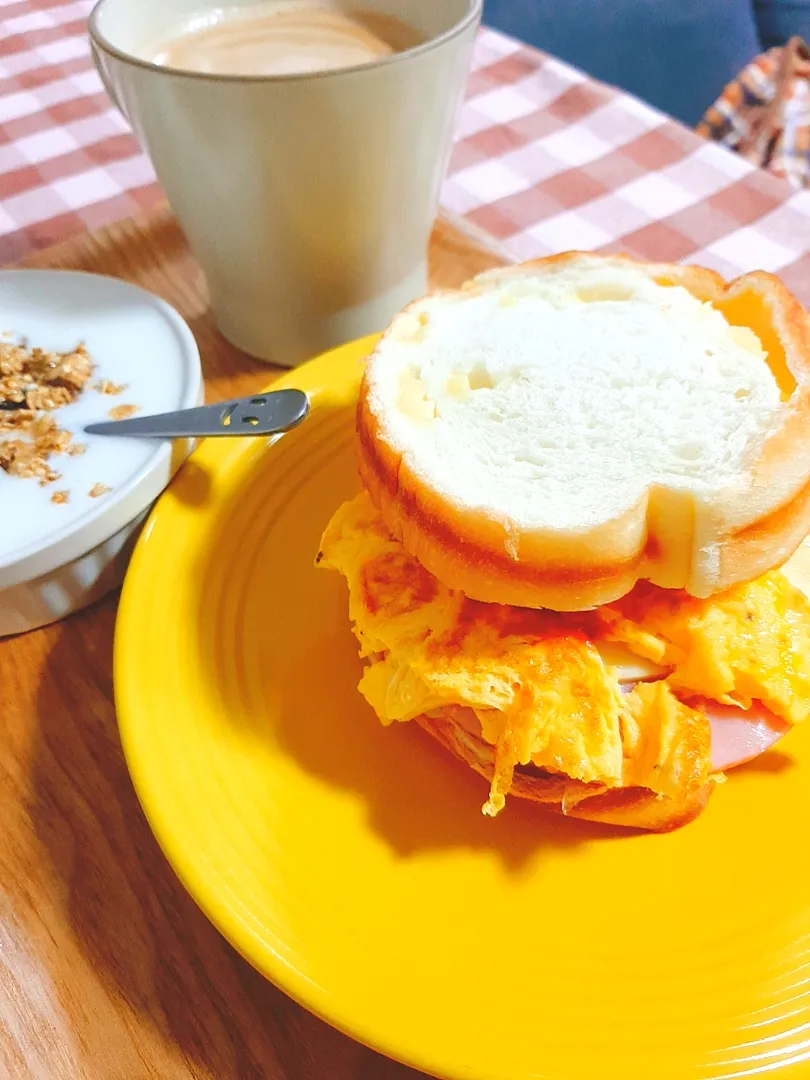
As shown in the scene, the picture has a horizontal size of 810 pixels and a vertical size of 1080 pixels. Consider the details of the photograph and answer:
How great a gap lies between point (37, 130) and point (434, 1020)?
210cm

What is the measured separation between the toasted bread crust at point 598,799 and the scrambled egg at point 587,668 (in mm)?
24

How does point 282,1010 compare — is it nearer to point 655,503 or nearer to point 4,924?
point 4,924

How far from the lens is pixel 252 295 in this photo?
53.3 inches

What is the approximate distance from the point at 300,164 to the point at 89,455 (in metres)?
0.47

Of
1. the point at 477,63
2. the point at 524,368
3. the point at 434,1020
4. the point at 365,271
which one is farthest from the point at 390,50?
the point at 434,1020

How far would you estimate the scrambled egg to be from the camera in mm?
830

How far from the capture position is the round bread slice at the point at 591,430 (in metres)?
0.87

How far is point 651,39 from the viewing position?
261 centimetres

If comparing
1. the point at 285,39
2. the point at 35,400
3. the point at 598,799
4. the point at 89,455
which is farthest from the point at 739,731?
the point at 285,39

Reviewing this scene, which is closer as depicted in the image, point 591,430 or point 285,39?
point 591,430

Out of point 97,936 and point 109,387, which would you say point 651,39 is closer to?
point 109,387

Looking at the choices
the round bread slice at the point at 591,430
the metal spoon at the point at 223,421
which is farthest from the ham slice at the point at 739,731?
the metal spoon at the point at 223,421

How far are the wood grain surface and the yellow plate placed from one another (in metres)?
0.09

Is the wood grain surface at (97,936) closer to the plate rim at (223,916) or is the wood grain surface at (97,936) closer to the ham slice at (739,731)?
the plate rim at (223,916)
